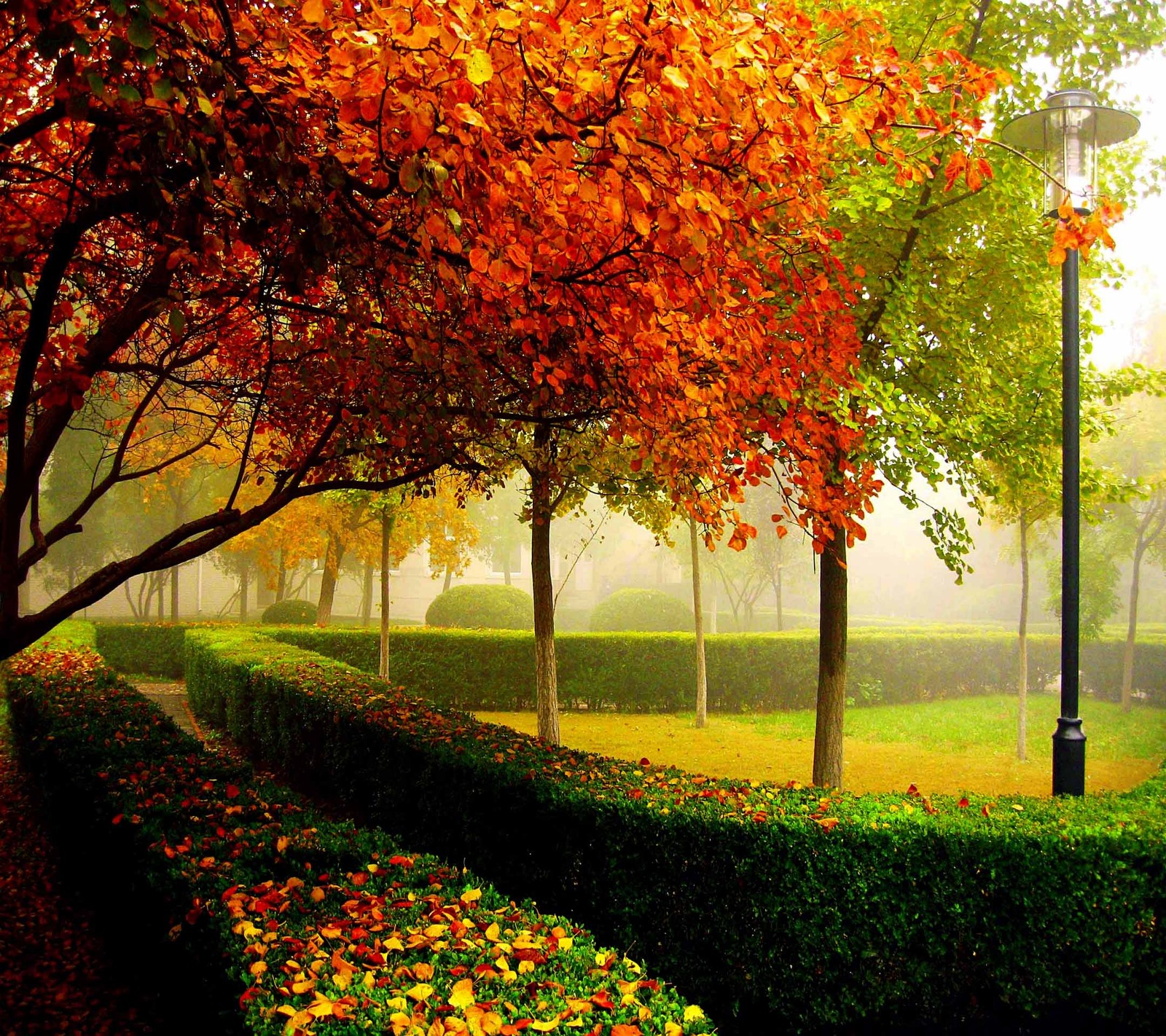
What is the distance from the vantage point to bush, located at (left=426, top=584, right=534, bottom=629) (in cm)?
2375

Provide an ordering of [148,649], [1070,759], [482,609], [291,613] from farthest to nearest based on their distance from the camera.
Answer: [482,609], [291,613], [148,649], [1070,759]

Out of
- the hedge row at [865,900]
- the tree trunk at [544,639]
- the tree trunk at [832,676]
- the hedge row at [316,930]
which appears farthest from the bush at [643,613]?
the hedge row at [316,930]

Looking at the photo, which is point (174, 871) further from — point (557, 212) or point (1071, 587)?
point (1071, 587)

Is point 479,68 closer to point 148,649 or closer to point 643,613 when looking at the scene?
point 148,649

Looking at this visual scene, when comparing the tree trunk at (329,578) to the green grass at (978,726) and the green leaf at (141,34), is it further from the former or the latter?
the green leaf at (141,34)

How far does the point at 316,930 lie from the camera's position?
9.54ft

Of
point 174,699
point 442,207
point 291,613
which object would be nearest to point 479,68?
point 442,207

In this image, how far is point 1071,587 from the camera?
233 inches

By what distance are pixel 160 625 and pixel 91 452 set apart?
25.0ft

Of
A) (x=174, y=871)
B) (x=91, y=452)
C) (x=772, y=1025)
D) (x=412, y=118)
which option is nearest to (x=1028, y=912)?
(x=772, y=1025)

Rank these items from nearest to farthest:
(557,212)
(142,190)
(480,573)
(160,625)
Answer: (142,190), (557,212), (160,625), (480,573)

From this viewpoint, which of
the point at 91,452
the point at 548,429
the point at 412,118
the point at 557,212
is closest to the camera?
the point at 412,118

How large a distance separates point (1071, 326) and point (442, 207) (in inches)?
193

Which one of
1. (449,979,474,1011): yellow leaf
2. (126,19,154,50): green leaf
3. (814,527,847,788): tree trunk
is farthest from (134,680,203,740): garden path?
(126,19,154,50): green leaf
